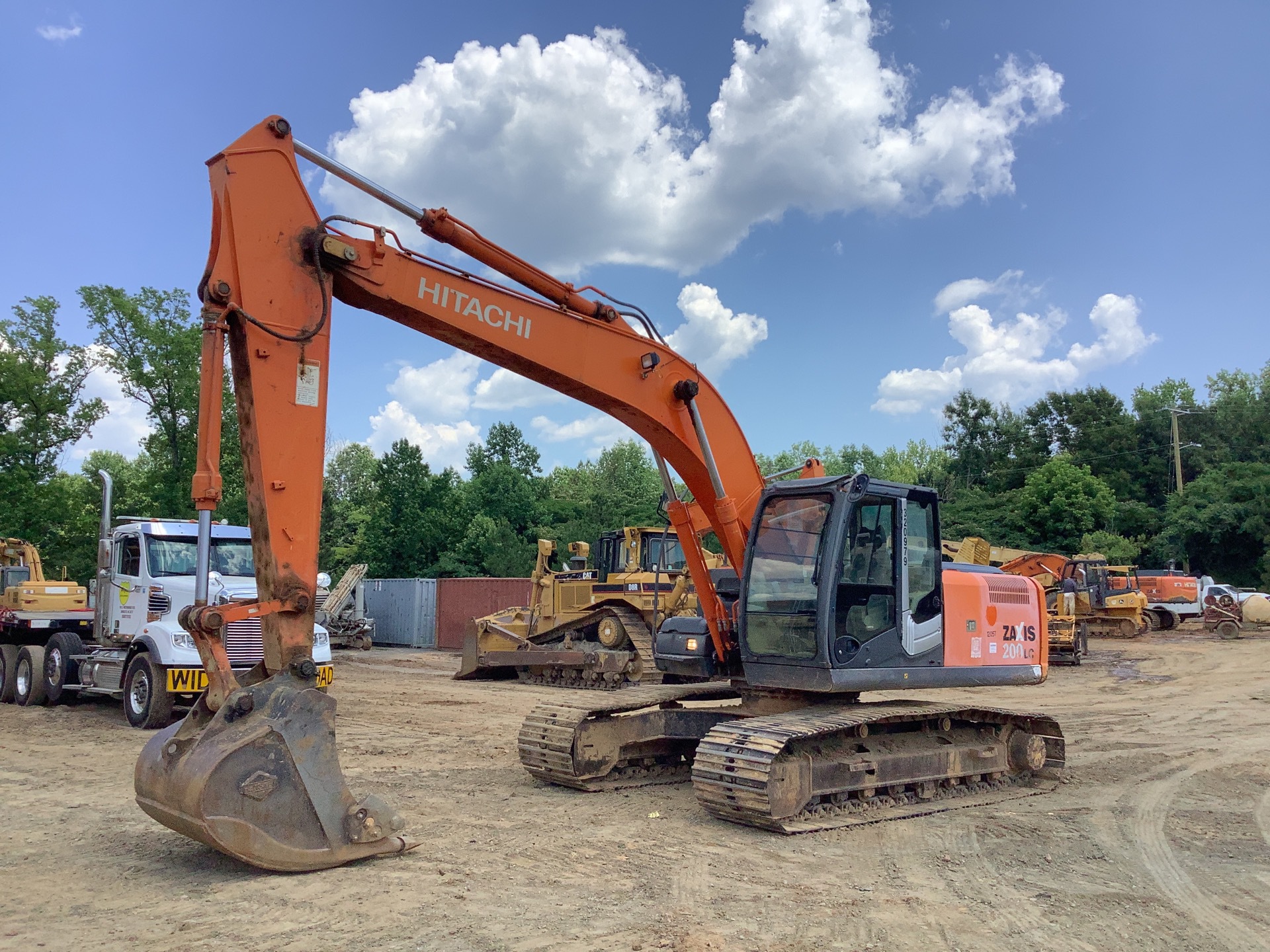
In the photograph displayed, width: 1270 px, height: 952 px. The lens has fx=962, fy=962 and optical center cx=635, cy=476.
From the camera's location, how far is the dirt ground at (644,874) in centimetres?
487

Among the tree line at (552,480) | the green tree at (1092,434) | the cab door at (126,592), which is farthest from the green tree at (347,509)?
the green tree at (1092,434)

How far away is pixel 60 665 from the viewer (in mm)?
14461

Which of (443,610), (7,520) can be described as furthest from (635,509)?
(7,520)

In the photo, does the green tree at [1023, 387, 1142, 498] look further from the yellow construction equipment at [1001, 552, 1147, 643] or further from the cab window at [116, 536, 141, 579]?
the cab window at [116, 536, 141, 579]

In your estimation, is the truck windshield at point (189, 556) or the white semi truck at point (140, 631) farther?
the truck windshield at point (189, 556)

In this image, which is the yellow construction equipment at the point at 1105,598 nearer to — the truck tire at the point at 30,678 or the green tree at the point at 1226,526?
the green tree at the point at 1226,526

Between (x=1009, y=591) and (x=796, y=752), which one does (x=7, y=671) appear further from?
(x=1009, y=591)

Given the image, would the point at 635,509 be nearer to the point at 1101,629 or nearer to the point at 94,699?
the point at 1101,629

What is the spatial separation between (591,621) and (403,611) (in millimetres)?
15901

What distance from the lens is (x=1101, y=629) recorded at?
30.4m

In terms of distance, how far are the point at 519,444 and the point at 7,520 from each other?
41.4 metres

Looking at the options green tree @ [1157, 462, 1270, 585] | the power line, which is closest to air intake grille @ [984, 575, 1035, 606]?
green tree @ [1157, 462, 1270, 585]

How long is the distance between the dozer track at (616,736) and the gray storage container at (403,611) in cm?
2398

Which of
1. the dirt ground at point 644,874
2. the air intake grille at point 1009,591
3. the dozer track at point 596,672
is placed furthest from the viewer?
the dozer track at point 596,672
